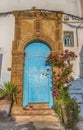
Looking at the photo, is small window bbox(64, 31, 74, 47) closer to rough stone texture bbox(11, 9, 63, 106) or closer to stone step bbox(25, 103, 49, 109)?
rough stone texture bbox(11, 9, 63, 106)

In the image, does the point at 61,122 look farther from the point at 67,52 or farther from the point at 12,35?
the point at 12,35

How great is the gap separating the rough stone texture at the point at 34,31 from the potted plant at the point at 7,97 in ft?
A: 3.39

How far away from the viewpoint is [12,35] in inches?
397

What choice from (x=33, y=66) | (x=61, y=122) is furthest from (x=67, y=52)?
(x=61, y=122)

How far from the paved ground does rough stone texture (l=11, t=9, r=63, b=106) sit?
284cm

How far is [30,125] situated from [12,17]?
5.16 m

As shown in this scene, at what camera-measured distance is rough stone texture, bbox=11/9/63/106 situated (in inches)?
386

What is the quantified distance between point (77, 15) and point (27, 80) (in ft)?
11.9

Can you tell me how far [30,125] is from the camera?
6.83m

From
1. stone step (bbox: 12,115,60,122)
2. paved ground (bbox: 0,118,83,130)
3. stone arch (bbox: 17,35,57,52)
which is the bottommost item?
paved ground (bbox: 0,118,83,130)

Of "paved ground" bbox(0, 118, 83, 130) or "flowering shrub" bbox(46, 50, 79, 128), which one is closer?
"paved ground" bbox(0, 118, 83, 130)

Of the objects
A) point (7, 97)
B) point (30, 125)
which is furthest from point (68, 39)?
point (30, 125)

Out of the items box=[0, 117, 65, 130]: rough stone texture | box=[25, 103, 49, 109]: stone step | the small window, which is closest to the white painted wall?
the small window

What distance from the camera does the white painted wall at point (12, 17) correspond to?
9727 mm
